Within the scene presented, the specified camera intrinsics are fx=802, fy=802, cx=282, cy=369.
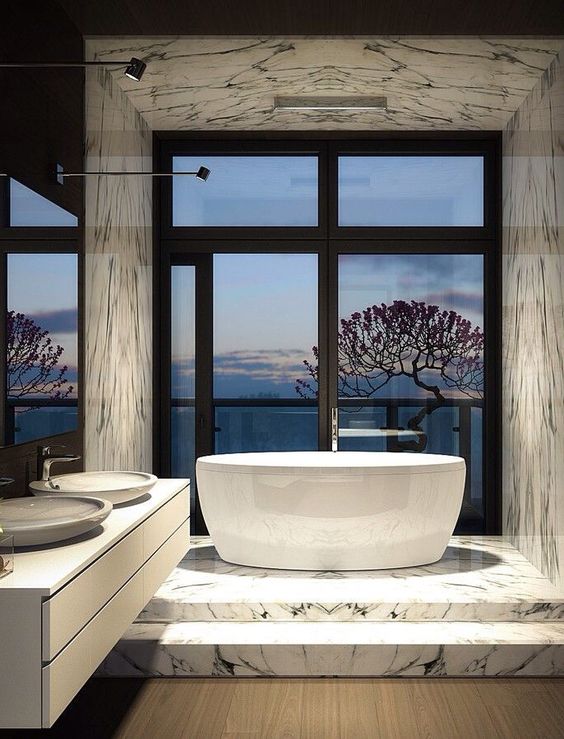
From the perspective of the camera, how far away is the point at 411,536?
4098 mm

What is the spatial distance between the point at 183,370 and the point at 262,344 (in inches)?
21.3


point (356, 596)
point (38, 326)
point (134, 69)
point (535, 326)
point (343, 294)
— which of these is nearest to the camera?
point (134, 69)

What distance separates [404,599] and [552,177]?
7.29 feet

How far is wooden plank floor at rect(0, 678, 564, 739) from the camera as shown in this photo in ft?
9.19

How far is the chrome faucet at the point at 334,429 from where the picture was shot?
501cm

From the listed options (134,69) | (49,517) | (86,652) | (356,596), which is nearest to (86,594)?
(86,652)

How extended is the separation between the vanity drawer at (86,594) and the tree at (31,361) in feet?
2.77

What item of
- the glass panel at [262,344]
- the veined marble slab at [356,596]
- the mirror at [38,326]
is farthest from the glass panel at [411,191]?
the veined marble slab at [356,596]

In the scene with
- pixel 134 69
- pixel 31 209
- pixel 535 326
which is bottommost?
pixel 535 326

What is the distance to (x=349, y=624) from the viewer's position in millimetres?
3590

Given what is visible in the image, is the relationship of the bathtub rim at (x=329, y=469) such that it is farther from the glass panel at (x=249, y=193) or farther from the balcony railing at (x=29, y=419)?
the glass panel at (x=249, y=193)

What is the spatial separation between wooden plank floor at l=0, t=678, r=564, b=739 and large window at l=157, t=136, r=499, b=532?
1.99m

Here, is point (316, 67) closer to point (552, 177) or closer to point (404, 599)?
point (552, 177)

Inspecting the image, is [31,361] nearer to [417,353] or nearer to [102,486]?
[102,486]
